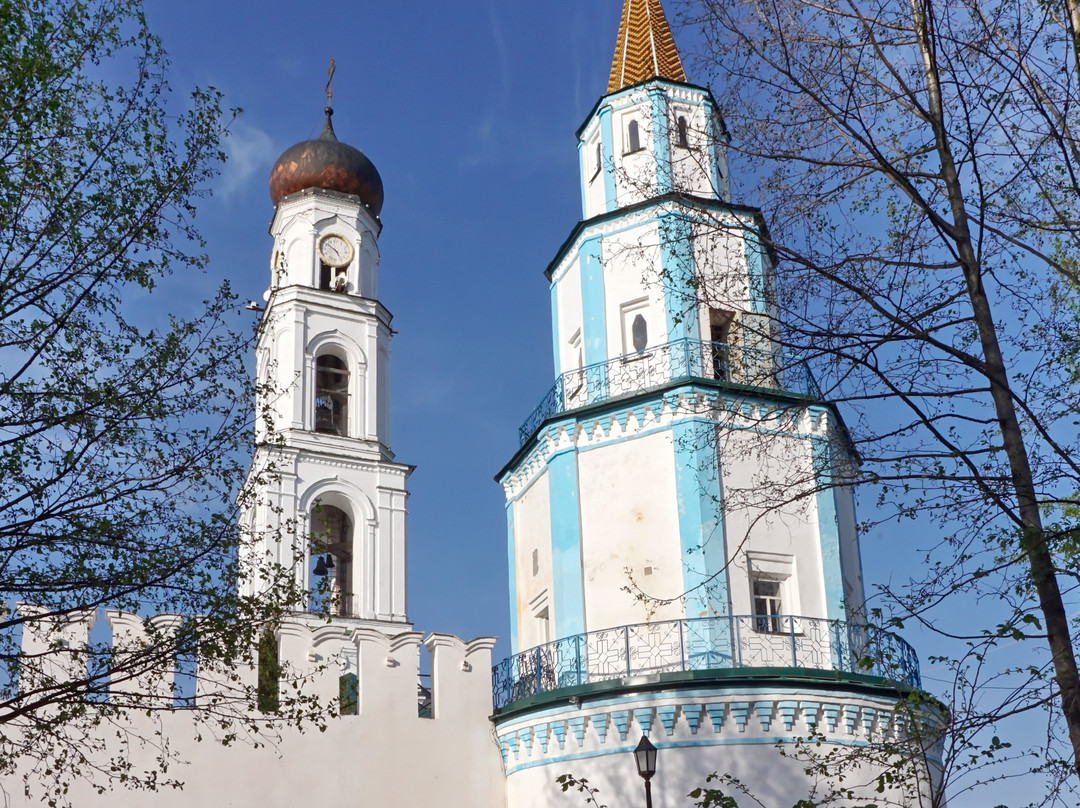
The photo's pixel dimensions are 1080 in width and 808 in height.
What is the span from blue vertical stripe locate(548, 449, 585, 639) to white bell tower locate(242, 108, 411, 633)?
11128 mm

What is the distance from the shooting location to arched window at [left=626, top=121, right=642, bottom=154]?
20250mm

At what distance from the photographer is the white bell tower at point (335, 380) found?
1149 inches

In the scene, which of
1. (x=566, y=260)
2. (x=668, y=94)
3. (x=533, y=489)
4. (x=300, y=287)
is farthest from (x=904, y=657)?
(x=300, y=287)

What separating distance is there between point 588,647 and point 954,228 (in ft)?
26.7

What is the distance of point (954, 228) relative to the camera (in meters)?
10.3

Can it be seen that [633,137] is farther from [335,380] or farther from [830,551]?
[335,380]

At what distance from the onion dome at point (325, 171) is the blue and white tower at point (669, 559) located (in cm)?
1442

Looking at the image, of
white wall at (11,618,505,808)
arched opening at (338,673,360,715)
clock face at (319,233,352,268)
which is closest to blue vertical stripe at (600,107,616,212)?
white wall at (11,618,505,808)

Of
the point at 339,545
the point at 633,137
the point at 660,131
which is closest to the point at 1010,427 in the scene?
the point at 660,131

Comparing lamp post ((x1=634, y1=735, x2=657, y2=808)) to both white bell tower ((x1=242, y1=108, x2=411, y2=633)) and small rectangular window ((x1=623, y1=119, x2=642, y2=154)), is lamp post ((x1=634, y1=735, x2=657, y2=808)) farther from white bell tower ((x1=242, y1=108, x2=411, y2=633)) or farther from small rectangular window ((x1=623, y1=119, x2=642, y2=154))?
white bell tower ((x1=242, y1=108, x2=411, y2=633))

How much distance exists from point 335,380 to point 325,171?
5.42 m

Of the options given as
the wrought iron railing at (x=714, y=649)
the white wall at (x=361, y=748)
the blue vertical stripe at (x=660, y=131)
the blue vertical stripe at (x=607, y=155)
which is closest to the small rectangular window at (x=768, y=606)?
the wrought iron railing at (x=714, y=649)

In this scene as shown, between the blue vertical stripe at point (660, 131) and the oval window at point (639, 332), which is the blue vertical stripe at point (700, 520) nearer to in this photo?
the oval window at point (639, 332)

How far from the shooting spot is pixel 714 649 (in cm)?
1588
